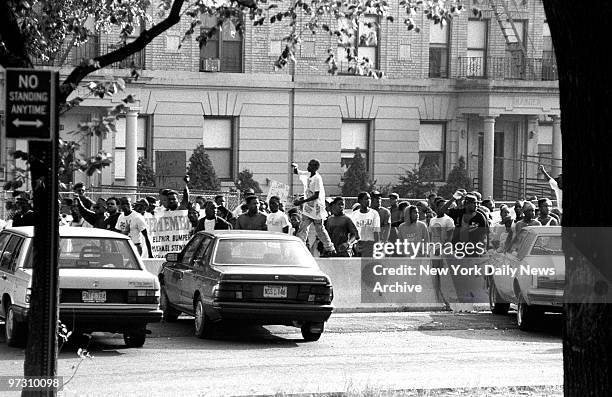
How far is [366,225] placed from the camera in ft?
70.4

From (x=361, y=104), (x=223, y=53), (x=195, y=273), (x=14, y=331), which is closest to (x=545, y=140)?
(x=361, y=104)

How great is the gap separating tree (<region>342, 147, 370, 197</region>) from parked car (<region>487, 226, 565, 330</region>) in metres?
20.1

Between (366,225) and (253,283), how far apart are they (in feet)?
20.7

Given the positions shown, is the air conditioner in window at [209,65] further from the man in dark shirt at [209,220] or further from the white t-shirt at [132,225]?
the white t-shirt at [132,225]

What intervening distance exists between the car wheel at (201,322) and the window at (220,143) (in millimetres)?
23577

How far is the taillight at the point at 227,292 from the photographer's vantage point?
50.1 ft

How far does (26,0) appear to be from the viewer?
961 cm

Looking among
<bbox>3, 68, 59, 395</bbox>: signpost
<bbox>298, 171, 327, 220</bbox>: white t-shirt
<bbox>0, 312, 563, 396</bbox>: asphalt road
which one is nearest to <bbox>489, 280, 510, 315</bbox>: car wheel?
<bbox>0, 312, 563, 396</bbox>: asphalt road

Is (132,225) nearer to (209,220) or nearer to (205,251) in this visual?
(209,220)

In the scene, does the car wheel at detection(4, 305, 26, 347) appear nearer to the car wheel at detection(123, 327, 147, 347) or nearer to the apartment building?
the car wheel at detection(123, 327, 147, 347)

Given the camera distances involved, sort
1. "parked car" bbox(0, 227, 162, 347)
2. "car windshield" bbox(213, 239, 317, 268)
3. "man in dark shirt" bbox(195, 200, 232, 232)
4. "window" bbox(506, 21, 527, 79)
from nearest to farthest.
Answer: "parked car" bbox(0, 227, 162, 347) < "car windshield" bbox(213, 239, 317, 268) < "man in dark shirt" bbox(195, 200, 232, 232) < "window" bbox(506, 21, 527, 79)

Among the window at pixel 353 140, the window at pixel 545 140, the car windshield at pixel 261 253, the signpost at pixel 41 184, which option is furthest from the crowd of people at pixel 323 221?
the window at pixel 545 140

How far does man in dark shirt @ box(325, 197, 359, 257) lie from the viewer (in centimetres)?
2036

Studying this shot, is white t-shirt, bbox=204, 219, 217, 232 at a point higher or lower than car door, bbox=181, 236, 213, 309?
higher
